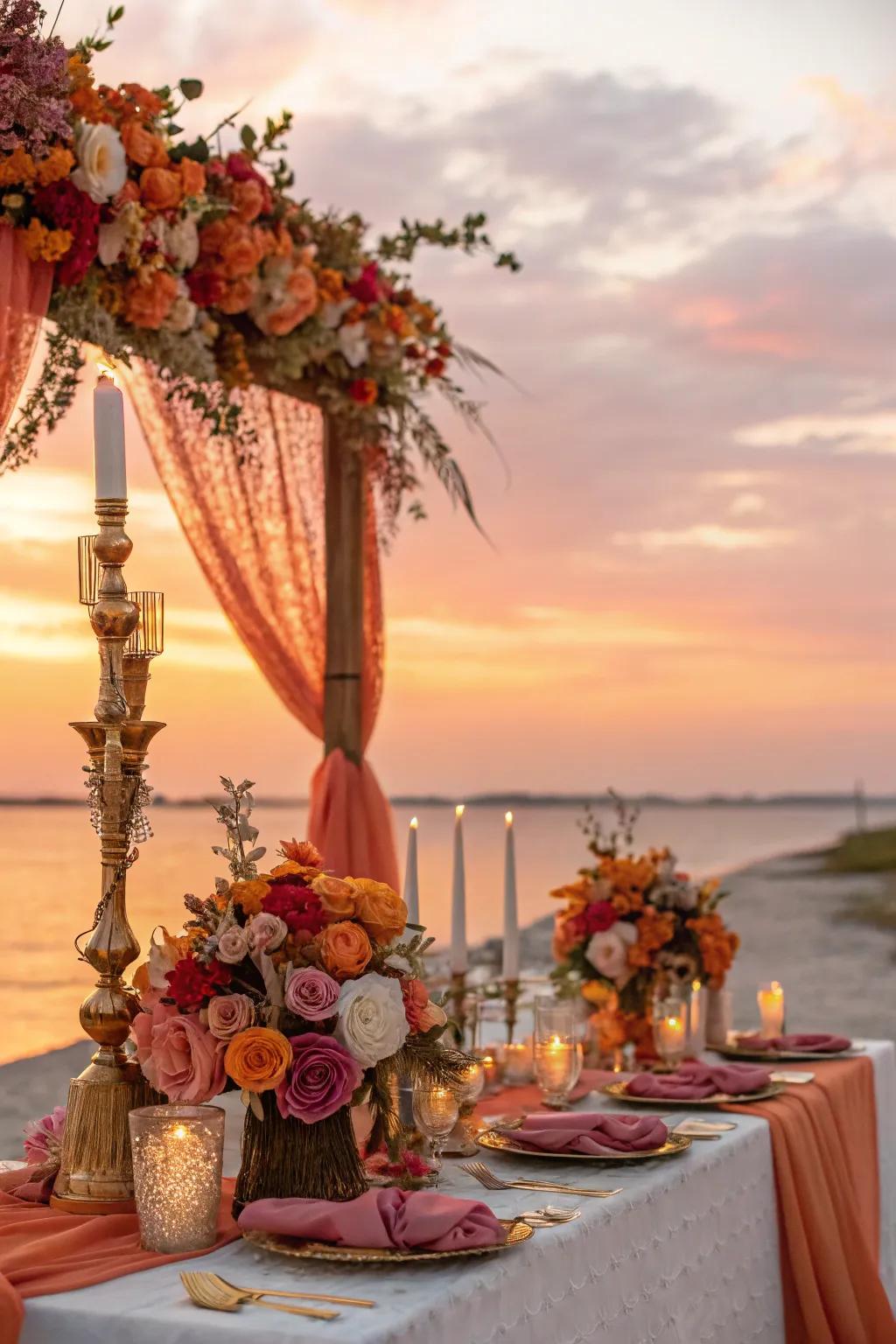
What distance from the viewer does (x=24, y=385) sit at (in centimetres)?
331

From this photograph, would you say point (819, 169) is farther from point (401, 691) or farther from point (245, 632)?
point (245, 632)

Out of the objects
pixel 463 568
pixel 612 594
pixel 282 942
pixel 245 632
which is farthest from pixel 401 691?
pixel 282 942

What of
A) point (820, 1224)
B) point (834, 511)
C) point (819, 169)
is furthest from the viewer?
point (834, 511)

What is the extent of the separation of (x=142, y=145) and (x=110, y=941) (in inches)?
74.1

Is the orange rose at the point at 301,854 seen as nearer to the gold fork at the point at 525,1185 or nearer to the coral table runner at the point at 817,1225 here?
the gold fork at the point at 525,1185

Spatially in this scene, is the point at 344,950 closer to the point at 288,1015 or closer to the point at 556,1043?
the point at 288,1015

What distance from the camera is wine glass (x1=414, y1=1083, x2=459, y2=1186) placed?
2.01m

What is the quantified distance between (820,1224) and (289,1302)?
1412 mm

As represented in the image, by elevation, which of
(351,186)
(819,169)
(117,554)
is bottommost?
(117,554)

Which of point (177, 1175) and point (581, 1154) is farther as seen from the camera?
point (581, 1154)

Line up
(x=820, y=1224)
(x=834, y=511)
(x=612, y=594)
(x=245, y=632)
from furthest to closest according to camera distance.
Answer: (x=612, y=594) < (x=834, y=511) < (x=245, y=632) < (x=820, y=1224)

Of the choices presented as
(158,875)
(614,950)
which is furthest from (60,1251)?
(158,875)

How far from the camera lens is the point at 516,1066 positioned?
2969 mm

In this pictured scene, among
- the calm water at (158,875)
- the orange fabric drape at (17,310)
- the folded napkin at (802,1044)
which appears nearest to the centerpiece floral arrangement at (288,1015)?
the calm water at (158,875)
